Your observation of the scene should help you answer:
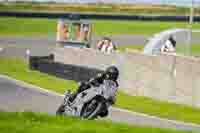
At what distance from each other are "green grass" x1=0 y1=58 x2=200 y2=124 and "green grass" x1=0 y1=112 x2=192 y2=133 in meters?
6.74

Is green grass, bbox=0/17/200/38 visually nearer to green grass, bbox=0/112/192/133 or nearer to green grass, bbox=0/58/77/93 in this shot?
green grass, bbox=0/58/77/93

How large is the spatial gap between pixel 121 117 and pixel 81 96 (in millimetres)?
3609

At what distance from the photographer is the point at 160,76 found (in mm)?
17734

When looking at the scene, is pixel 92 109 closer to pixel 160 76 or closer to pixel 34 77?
pixel 160 76

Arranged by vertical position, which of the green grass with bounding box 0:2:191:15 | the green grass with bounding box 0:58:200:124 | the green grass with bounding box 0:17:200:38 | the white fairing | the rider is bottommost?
the green grass with bounding box 0:58:200:124

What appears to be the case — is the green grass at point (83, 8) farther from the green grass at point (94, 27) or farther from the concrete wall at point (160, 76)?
the concrete wall at point (160, 76)

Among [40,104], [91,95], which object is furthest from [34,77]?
[91,95]

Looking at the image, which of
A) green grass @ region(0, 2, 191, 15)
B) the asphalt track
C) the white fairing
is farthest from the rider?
green grass @ region(0, 2, 191, 15)

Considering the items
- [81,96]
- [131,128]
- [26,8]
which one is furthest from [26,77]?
[26,8]

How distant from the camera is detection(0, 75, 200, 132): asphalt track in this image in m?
14.3

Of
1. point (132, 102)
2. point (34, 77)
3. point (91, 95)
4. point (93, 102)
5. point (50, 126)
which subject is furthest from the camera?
point (34, 77)

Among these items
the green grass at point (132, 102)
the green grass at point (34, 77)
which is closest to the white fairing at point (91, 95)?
the green grass at point (132, 102)

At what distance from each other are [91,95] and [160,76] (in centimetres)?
644

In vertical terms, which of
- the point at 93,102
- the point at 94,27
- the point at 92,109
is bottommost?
the point at 94,27
